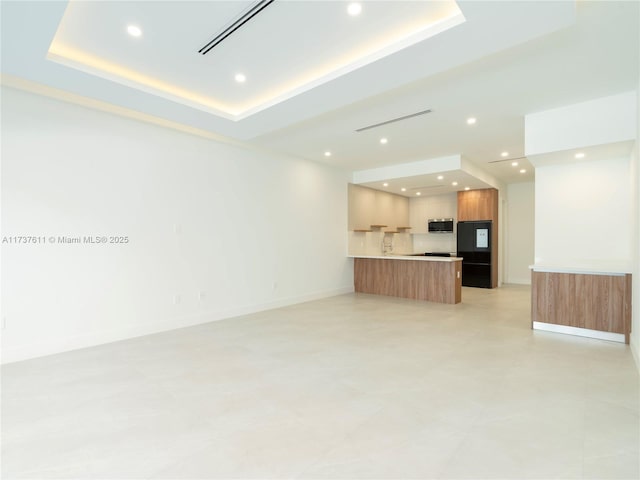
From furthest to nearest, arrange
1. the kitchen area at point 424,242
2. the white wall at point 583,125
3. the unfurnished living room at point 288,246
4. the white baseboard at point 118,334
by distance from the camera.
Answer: the kitchen area at point 424,242 → the white wall at point 583,125 → the white baseboard at point 118,334 → the unfurnished living room at point 288,246

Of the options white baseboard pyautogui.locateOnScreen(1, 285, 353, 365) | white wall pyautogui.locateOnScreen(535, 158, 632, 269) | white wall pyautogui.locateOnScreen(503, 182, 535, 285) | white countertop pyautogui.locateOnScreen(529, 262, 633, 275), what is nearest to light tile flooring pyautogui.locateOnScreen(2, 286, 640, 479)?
white baseboard pyautogui.locateOnScreen(1, 285, 353, 365)

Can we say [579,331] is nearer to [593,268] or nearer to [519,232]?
[593,268]

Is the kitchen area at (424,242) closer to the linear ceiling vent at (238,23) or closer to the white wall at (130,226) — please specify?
the white wall at (130,226)

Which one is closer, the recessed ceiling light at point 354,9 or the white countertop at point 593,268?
the recessed ceiling light at point 354,9

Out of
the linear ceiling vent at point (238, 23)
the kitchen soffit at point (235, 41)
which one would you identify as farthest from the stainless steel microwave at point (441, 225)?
the linear ceiling vent at point (238, 23)

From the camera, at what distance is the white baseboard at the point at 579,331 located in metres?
4.18

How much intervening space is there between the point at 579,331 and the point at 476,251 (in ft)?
15.4

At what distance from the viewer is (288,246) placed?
6617mm

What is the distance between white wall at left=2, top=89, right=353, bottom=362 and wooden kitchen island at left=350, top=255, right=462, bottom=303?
201cm

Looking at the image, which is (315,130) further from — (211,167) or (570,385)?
(570,385)

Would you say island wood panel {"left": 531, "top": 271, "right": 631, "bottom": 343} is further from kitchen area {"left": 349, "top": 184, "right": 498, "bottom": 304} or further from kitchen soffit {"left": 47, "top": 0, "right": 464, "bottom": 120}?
kitchen soffit {"left": 47, "top": 0, "right": 464, "bottom": 120}

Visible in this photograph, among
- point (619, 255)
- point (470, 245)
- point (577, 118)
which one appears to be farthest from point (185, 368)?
point (470, 245)

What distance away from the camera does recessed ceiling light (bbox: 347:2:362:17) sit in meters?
2.55

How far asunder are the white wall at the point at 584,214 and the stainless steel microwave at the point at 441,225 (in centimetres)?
420
